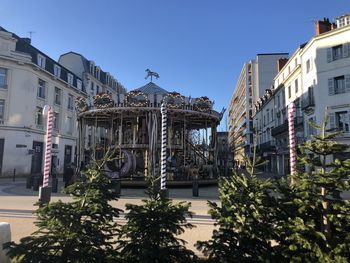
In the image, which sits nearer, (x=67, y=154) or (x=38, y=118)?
(x=38, y=118)

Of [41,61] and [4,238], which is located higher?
[41,61]

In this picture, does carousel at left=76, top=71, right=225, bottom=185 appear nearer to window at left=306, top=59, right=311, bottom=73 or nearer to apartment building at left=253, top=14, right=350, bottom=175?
apartment building at left=253, top=14, right=350, bottom=175

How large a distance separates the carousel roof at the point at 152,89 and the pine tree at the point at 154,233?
56.9 ft

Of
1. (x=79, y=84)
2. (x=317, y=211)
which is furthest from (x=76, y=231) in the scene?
(x=79, y=84)

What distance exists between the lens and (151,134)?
20672 mm

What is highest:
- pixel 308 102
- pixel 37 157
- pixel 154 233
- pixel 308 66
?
pixel 308 66

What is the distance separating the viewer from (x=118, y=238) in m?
4.54

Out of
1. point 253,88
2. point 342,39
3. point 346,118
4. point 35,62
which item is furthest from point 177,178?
point 253,88

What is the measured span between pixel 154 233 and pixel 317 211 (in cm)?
204

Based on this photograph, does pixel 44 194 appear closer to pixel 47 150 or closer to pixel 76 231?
pixel 47 150

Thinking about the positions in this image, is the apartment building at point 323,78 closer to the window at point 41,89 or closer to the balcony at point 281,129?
the balcony at point 281,129

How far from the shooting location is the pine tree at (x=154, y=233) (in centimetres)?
424

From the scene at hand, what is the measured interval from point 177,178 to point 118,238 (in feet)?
55.1

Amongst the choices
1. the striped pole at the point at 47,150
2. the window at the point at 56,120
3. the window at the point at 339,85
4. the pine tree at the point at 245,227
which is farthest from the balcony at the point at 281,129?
the pine tree at the point at 245,227
